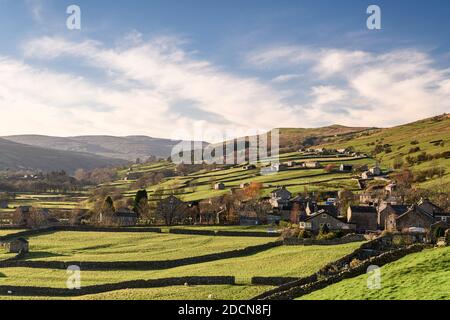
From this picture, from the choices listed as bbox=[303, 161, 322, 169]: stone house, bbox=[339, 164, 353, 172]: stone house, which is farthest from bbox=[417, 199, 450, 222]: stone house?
bbox=[303, 161, 322, 169]: stone house

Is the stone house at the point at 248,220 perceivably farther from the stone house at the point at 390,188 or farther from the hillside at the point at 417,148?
the hillside at the point at 417,148

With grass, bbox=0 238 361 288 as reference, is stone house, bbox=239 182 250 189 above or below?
above

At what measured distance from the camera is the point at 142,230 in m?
70.8

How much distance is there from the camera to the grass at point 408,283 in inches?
814

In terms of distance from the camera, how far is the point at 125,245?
57719 mm

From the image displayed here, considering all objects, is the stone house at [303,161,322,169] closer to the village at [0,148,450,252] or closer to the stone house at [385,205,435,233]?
the village at [0,148,450,252]

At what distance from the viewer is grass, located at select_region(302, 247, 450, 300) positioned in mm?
20688

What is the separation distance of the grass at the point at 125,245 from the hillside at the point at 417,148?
49.9m

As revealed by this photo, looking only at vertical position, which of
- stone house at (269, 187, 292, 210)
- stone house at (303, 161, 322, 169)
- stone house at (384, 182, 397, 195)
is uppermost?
stone house at (303, 161, 322, 169)

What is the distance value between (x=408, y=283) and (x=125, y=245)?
40476 mm

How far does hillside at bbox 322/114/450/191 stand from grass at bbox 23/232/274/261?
164 ft

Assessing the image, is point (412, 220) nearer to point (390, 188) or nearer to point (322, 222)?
point (322, 222)

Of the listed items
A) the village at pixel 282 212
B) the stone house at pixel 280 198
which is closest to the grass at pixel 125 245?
the village at pixel 282 212
